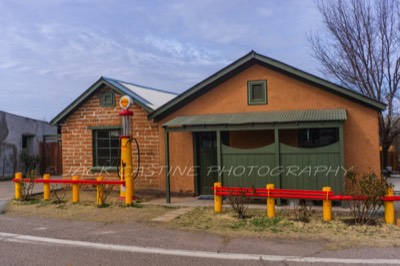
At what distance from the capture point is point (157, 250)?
247 inches

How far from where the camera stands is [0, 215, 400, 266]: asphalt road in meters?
5.68

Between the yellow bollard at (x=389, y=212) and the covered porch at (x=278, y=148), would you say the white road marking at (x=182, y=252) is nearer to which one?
the yellow bollard at (x=389, y=212)

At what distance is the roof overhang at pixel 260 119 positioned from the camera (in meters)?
9.77

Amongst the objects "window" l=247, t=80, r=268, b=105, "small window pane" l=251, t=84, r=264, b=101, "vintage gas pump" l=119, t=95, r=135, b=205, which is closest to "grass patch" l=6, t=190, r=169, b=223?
"vintage gas pump" l=119, t=95, r=135, b=205

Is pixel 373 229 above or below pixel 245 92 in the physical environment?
below

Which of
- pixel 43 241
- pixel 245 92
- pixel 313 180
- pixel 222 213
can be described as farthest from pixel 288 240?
pixel 245 92

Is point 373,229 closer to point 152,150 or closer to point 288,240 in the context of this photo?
point 288,240

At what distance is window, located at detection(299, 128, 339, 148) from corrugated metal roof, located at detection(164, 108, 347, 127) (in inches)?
26.3

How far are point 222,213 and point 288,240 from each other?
2541 millimetres

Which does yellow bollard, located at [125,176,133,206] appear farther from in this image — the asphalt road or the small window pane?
the small window pane

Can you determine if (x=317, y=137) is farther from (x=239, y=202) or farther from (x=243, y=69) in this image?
(x=239, y=202)

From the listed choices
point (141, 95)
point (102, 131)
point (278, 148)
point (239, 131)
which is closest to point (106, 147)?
point (102, 131)

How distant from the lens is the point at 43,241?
6922 mm

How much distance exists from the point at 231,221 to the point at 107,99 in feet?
22.6
